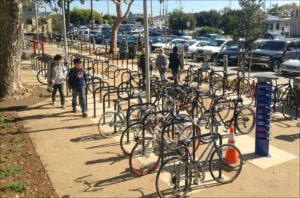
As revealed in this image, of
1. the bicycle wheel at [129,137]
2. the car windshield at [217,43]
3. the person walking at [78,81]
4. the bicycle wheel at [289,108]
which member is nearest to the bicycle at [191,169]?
the bicycle wheel at [129,137]

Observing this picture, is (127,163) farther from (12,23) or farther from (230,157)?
(12,23)

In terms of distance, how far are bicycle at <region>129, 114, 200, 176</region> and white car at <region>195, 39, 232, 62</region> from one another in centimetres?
1739

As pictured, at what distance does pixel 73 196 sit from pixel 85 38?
40.6m

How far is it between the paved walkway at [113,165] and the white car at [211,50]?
15.0 metres

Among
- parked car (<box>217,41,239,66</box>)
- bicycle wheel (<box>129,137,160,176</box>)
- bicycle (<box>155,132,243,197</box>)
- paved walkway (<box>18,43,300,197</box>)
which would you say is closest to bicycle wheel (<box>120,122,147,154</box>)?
paved walkway (<box>18,43,300,197</box>)

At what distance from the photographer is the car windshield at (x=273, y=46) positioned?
814 inches

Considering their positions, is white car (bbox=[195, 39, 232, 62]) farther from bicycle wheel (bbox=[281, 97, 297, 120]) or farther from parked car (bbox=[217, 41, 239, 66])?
bicycle wheel (bbox=[281, 97, 297, 120])

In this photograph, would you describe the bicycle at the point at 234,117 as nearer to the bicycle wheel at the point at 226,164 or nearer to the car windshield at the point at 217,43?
the bicycle wheel at the point at 226,164

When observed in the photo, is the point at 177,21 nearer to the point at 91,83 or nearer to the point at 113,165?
the point at 91,83

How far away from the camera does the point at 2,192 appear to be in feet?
18.9

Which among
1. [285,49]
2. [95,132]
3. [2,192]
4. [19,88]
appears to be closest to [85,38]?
[285,49]

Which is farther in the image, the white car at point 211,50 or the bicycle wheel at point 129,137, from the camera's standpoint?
the white car at point 211,50

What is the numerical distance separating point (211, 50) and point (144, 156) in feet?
61.8

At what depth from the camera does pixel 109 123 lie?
8414 mm
